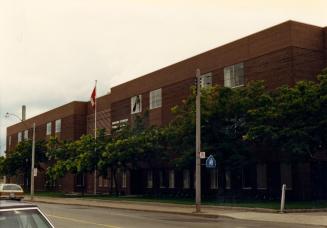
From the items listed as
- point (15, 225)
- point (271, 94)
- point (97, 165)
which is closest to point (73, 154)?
point (97, 165)

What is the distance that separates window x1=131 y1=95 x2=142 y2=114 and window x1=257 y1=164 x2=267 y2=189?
20.6 m

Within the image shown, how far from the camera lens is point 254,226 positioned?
20.3 m

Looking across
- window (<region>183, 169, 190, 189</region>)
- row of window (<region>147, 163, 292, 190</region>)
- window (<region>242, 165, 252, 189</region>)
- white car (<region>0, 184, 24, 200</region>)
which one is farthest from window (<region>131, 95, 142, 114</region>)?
white car (<region>0, 184, 24, 200</region>)

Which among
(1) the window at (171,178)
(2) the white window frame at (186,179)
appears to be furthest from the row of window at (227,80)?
(2) the white window frame at (186,179)

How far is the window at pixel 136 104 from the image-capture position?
56406 millimetres

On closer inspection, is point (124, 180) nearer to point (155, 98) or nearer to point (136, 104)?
point (136, 104)

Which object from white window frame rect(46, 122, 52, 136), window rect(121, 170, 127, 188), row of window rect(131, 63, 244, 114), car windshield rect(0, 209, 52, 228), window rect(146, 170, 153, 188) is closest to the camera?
car windshield rect(0, 209, 52, 228)

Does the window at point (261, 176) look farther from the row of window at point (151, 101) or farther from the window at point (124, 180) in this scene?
the window at point (124, 180)

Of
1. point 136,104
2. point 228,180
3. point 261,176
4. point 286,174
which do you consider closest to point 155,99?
point 136,104

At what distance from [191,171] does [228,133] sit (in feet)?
37.8

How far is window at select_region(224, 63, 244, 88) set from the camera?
133 ft

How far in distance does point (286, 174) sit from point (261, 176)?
100.0 inches

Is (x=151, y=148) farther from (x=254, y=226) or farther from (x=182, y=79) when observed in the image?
(x=254, y=226)

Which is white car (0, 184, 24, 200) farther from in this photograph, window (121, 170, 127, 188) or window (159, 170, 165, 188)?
window (121, 170, 127, 188)
